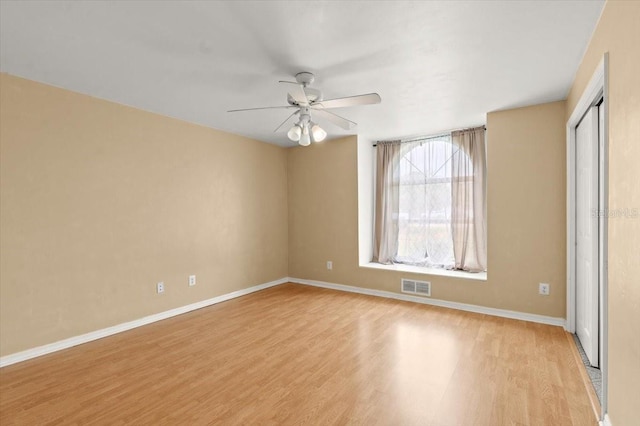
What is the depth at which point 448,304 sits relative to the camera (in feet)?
13.6

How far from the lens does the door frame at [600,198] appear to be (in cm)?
175

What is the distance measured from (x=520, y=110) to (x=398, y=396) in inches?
133

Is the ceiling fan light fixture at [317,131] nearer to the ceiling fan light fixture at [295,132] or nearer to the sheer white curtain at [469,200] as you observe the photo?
the ceiling fan light fixture at [295,132]

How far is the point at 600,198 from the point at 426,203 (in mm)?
2504

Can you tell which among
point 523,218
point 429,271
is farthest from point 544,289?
point 429,271

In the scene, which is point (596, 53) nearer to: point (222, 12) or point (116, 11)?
point (222, 12)

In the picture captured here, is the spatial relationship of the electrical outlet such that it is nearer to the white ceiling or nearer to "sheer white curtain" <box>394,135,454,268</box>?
"sheer white curtain" <box>394,135,454,268</box>

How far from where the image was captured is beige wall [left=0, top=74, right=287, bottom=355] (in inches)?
108

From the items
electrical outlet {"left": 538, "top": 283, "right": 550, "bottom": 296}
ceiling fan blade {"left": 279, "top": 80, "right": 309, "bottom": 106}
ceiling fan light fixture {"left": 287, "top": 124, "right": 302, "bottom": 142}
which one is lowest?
electrical outlet {"left": 538, "top": 283, "right": 550, "bottom": 296}

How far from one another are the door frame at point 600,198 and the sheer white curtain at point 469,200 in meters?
1.18

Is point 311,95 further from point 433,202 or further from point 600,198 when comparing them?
point 433,202

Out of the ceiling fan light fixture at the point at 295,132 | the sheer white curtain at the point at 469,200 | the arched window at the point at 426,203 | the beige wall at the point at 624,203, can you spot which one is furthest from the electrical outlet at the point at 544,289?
the ceiling fan light fixture at the point at 295,132

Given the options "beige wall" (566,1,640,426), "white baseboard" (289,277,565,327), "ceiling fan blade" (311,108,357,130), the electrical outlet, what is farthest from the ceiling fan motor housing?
the electrical outlet

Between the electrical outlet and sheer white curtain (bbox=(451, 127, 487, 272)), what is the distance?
0.85m
